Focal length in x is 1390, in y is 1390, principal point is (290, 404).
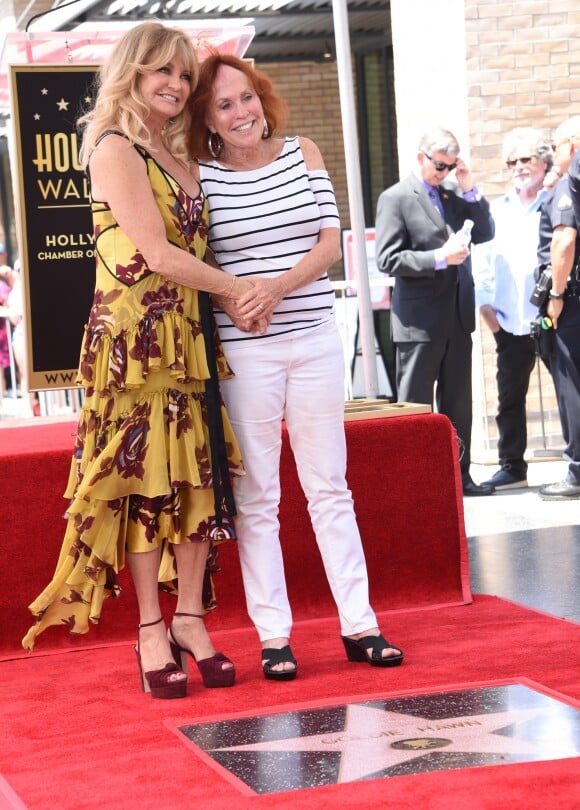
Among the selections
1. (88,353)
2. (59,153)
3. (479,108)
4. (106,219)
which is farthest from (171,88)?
(479,108)

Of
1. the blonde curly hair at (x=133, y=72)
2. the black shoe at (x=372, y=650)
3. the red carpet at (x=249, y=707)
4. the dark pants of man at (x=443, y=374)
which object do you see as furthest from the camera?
the dark pants of man at (x=443, y=374)

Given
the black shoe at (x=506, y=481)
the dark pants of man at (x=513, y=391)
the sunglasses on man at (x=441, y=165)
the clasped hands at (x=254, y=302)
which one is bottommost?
the black shoe at (x=506, y=481)

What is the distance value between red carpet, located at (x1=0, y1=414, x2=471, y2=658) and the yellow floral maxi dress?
0.68 metres

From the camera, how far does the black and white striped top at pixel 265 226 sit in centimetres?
378

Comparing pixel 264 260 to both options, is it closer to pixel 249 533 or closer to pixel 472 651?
pixel 249 533

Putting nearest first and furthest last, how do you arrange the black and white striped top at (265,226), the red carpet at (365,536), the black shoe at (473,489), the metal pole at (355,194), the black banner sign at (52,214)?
the black and white striped top at (265,226) < the red carpet at (365,536) < the black banner sign at (52,214) < the metal pole at (355,194) < the black shoe at (473,489)

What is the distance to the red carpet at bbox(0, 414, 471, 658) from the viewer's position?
4430 mm

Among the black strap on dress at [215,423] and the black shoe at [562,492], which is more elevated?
the black strap on dress at [215,423]

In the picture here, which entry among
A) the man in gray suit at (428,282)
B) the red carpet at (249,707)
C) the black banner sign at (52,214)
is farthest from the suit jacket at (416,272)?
the red carpet at (249,707)

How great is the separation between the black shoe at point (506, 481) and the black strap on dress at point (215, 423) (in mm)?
4121

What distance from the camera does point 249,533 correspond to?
388 cm

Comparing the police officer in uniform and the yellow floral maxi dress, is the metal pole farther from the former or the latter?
the yellow floral maxi dress

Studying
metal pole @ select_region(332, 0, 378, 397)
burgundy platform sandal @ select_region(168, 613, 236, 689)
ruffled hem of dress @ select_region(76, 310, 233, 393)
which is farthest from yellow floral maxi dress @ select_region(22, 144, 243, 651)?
metal pole @ select_region(332, 0, 378, 397)

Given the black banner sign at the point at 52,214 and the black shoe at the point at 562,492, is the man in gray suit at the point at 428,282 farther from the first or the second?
the black banner sign at the point at 52,214
